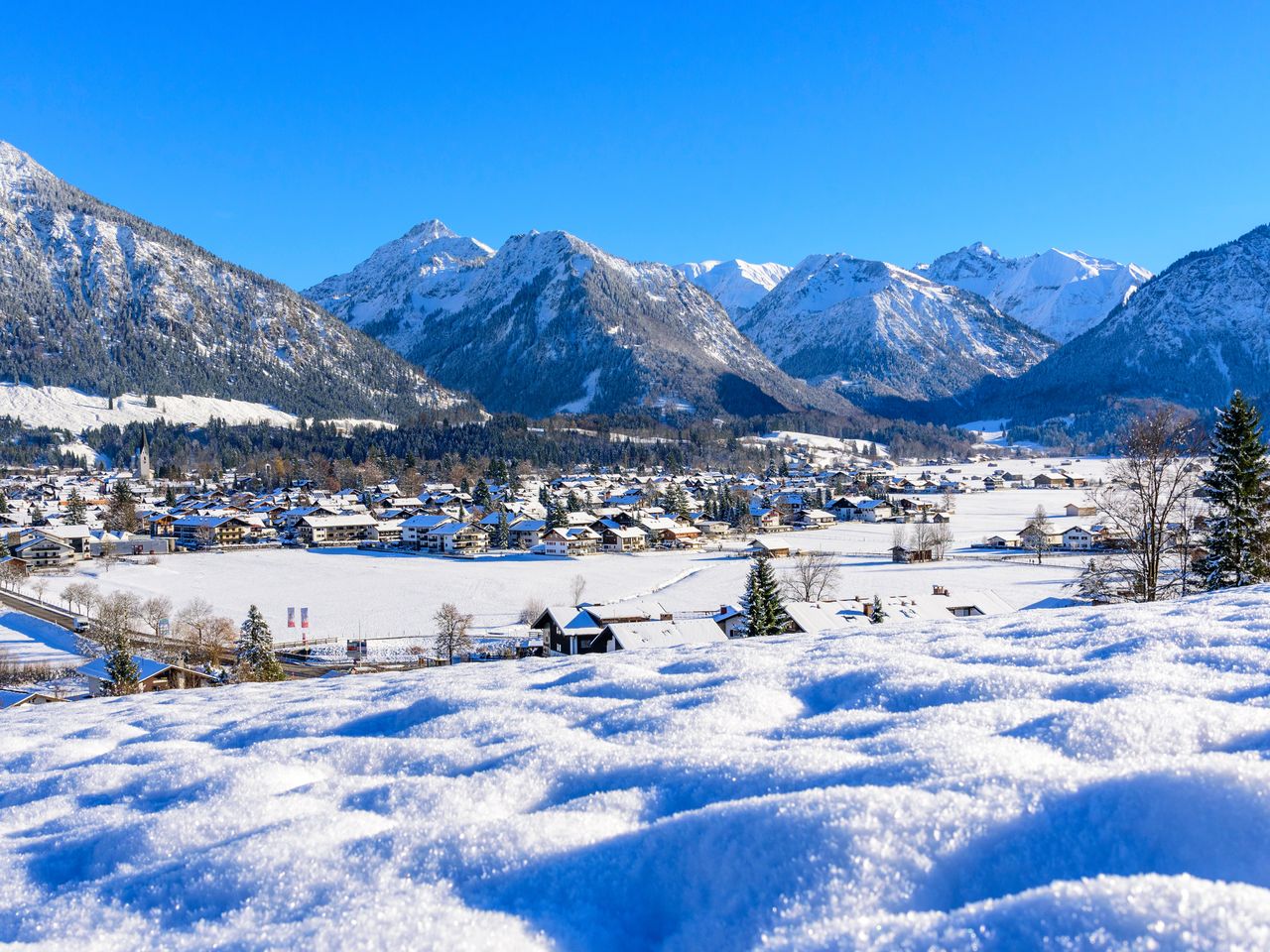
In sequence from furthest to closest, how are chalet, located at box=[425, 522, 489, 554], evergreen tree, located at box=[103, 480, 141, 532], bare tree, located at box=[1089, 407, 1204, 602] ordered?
evergreen tree, located at box=[103, 480, 141, 532] → chalet, located at box=[425, 522, 489, 554] → bare tree, located at box=[1089, 407, 1204, 602]

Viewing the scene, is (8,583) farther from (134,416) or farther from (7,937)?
(134,416)

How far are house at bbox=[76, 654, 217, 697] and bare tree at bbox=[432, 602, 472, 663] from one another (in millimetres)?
8309

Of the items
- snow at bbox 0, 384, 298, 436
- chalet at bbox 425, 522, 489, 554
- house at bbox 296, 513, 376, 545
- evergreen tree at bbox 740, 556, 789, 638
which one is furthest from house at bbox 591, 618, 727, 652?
snow at bbox 0, 384, 298, 436

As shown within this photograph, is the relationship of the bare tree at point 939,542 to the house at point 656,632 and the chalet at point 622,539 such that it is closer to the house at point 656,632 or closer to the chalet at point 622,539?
the chalet at point 622,539

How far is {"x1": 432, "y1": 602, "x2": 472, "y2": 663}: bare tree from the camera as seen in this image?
107ft

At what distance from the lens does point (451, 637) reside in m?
32.8

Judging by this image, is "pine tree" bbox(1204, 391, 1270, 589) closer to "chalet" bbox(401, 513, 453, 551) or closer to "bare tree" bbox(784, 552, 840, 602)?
"bare tree" bbox(784, 552, 840, 602)

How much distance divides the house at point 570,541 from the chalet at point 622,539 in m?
1.15

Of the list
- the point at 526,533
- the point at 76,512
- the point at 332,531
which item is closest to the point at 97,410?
the point at 76,512

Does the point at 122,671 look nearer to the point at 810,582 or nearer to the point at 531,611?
the point at 531,611

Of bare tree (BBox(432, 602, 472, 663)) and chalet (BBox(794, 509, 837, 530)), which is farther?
chalet (BBox(794, 509, 837, 530))

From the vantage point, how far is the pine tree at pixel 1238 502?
58.1ft

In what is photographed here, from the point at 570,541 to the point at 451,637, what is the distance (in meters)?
38.6

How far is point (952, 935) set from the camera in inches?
101
